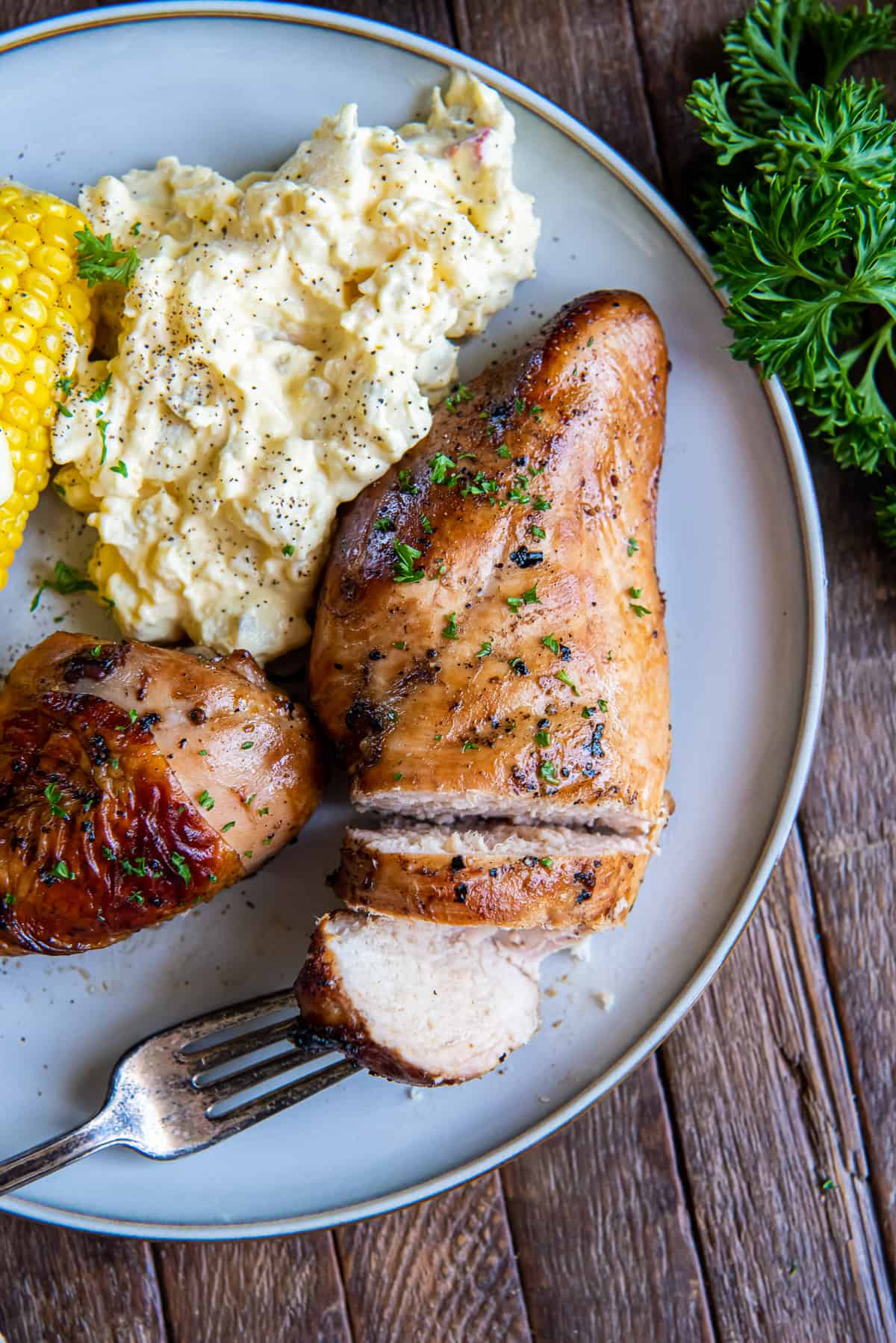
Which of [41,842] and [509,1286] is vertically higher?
[41,842]

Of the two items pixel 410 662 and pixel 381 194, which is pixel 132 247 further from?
pixel 410 662

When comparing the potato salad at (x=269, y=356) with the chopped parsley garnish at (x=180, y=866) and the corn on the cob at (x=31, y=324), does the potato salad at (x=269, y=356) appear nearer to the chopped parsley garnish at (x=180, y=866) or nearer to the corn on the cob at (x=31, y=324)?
the corn on the cob at (x=31, y=324)

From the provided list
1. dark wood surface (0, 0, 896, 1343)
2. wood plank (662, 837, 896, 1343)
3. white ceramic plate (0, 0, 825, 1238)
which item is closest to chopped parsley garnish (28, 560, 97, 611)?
white ceramic plate (0, 0, 825, 1238)

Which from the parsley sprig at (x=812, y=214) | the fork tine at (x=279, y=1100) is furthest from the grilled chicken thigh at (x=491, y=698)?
the parsley sprig at (x=812, y=214)

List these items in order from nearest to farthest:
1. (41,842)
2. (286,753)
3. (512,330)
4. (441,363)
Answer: (41,842)
(286,753)
(441,363)
(512,330)

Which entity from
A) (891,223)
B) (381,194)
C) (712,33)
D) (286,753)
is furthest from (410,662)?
(712,33)

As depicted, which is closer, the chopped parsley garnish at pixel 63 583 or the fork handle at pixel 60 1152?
the fork handle at pixel 60 1152
